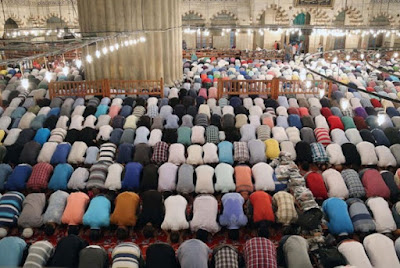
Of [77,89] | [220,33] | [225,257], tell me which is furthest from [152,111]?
[220,33]

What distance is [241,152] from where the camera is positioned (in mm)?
8500

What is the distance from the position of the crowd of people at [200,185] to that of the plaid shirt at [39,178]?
0.02 metres

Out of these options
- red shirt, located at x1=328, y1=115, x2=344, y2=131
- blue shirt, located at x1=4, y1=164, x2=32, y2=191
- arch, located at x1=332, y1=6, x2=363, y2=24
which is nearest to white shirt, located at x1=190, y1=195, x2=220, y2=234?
blue shirt, located at x1=4, y1=164, x2=32, y2=191

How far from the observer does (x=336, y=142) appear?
9.30 metres

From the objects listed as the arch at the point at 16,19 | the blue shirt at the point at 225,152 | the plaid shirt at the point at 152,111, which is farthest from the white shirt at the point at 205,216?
the arch at the point at 16,19

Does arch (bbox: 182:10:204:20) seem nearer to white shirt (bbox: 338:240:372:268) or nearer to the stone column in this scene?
the stone column

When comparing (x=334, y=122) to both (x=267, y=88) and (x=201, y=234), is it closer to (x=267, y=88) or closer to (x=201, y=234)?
(x=267, y=88)

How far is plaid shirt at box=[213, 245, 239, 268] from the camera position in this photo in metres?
5.21

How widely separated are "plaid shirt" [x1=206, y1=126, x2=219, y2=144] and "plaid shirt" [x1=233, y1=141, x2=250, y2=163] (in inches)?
30.2

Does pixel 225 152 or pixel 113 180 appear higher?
pixel 225 152

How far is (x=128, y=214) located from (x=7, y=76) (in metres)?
12.4

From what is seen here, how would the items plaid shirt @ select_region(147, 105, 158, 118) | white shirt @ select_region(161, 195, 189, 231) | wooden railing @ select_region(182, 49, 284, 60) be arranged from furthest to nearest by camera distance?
wooden railing @ select_region(182, 49, 284, 60) → plaid shirt @ select_region(147, 105, 158, 118) → white shirt @ select_region(161, 195, 189, 231)

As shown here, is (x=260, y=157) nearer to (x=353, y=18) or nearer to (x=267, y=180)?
(x=267, y=180)

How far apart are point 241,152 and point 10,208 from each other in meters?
4.72
